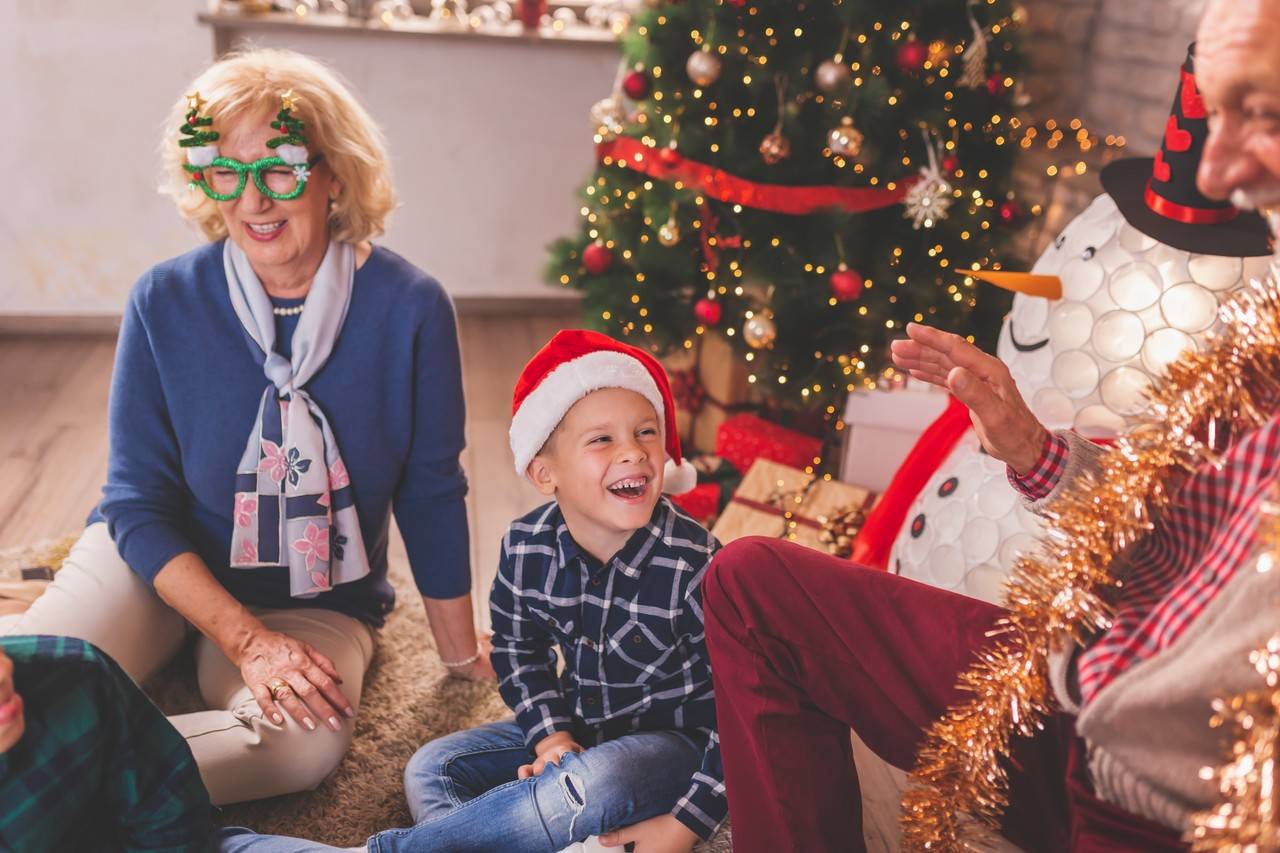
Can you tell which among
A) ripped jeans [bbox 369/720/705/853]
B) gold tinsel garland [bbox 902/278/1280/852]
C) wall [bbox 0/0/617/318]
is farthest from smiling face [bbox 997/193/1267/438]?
wall [bbox 0/0/617/318]

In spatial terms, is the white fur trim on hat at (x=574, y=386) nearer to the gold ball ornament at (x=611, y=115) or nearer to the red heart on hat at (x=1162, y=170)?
the red heart on hat at (x=1162, y=170)

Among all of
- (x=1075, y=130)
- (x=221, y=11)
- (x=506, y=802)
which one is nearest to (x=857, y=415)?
(x=1075, y=130)

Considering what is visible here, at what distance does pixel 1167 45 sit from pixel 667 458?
1.73 meters

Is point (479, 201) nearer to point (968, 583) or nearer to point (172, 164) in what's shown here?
point (172, 164)

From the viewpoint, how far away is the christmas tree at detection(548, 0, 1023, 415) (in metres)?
2.23

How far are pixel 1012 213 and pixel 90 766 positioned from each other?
2184 mm

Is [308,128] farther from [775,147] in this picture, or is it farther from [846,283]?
[846,283]

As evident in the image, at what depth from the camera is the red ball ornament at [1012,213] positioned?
2.47 meters

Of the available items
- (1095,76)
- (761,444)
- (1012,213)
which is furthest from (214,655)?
(1095,76)

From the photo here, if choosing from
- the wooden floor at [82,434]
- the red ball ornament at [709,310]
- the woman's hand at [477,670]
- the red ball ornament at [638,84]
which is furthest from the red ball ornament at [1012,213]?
the woman's hand at [477,670]

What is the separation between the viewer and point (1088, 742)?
0.91m

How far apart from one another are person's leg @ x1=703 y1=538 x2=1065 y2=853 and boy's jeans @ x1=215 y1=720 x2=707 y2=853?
189 mm

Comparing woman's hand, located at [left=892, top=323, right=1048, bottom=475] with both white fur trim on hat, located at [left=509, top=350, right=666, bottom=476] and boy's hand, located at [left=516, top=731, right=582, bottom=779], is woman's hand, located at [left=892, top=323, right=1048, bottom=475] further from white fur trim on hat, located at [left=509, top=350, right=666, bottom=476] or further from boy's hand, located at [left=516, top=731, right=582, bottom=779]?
boy's hand, located at [left=516, top=731, right=582, bottom=779]

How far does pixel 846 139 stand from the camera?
84.9 inches
